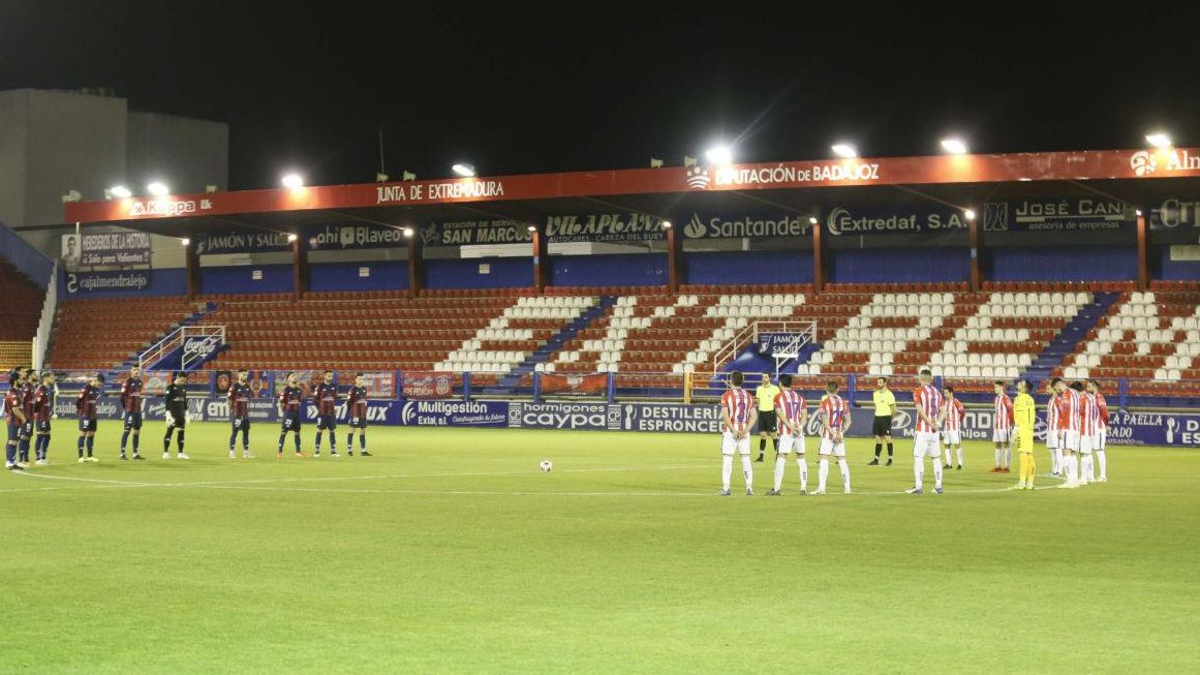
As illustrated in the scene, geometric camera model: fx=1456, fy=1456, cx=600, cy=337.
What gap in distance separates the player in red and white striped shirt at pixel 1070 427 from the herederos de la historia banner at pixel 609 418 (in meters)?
13.9

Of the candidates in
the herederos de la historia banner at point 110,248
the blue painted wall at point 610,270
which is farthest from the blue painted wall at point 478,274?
the herederos de la historia banner at point 110,248

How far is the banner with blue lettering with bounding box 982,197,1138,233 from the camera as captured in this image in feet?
165

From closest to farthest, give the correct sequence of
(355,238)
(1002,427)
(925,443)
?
(925,443), (1002,427), (355,238)

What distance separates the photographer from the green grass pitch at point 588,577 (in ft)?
33.9

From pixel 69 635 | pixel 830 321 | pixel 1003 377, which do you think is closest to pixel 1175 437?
pixel 1003 377

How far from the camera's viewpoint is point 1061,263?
50.9 m

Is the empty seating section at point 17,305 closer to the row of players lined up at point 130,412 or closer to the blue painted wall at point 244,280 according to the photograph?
the blue painted wall at point 244,280

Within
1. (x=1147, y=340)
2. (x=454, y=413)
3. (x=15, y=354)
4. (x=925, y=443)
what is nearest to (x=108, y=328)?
(x=15, y=354)

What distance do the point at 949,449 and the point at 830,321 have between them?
63.8 feet

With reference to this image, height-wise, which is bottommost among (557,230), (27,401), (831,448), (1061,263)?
(831,448)

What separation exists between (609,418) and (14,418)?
21.4m

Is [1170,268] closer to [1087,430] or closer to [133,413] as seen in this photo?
[1087,430]

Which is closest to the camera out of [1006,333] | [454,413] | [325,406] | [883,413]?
[883,413]

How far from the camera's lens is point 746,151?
204ft
